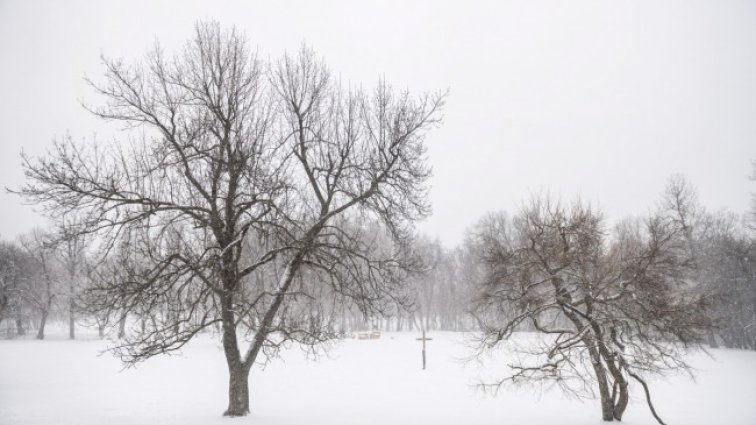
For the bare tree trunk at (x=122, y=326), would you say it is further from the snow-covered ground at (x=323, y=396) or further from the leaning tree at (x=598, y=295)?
the leaning tree at (x=598, y=295)

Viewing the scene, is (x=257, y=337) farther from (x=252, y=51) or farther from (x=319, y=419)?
(x=252, y=51)

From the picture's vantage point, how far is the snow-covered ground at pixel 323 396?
13.2m

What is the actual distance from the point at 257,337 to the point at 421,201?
5889 mm

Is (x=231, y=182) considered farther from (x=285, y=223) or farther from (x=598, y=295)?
(x=598, y=295)

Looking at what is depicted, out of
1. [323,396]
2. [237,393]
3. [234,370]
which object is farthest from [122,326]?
[234,370]

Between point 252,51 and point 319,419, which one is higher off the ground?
point 252,51

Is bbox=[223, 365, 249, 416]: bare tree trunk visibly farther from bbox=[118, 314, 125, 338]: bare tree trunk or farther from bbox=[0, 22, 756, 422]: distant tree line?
bbox=[118, 314, 125, 338]: bare tree trunk

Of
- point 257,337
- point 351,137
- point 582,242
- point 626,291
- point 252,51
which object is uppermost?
point 252,51

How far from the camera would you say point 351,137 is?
1280 centimetres

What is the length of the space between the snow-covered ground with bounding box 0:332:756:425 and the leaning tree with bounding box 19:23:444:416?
2.73 metres

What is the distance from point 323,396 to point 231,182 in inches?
402

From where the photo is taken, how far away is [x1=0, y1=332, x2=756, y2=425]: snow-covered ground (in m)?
13.2

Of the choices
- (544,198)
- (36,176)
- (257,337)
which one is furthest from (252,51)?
(544,198)

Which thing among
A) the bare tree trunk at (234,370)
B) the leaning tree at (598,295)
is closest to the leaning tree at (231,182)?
the bare tree trunk at (234,370)
